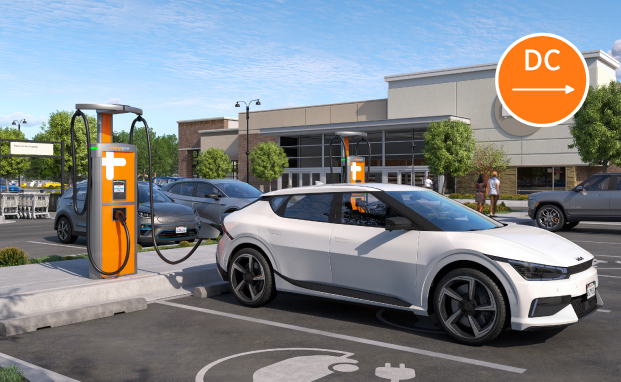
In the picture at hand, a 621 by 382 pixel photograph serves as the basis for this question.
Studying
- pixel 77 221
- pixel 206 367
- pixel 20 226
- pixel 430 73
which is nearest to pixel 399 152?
pixel 430 73

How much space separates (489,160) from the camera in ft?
148

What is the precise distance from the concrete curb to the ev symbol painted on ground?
7.76 ft

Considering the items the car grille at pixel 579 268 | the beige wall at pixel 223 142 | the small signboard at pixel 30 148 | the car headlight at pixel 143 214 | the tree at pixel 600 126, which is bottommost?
the car grille at pixel 579 268

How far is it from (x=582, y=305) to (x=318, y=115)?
53.7m

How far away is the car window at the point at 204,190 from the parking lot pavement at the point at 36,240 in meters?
3.34

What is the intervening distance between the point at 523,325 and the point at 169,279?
4.97 m

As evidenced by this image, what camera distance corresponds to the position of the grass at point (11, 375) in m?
4.13

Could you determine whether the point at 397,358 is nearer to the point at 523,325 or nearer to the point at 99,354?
the point at 523,325

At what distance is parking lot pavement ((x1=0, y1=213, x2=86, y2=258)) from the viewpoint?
12367 millimetres

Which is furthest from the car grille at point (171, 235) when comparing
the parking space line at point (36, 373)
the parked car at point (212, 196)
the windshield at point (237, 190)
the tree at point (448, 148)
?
A: the tree at point (448, 148)

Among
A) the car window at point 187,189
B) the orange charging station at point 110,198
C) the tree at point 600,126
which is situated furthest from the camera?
the tree at point 600,126

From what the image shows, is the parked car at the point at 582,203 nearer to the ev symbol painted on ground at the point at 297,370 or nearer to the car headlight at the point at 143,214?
the car headlight at the point at 143,214

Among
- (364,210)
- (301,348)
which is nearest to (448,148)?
(364,210)

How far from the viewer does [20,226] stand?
1981 cm
